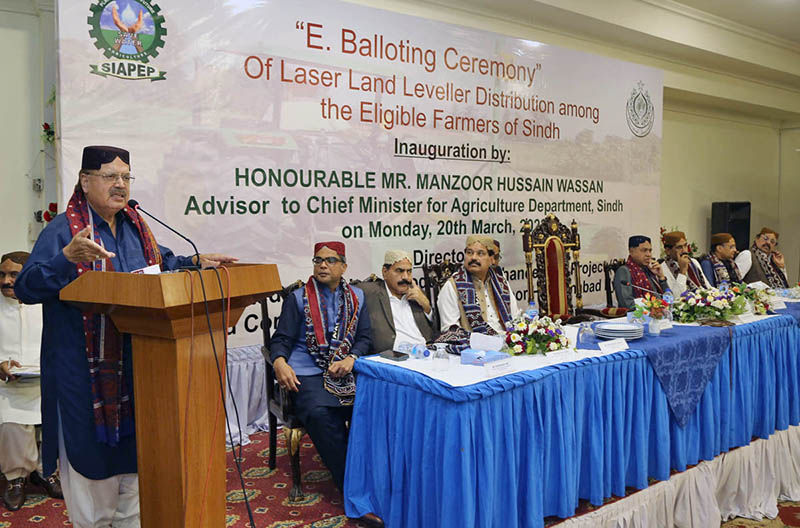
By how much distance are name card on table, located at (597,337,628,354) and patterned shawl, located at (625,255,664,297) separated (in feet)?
6.13

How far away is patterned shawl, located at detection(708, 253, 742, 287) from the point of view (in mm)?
6035

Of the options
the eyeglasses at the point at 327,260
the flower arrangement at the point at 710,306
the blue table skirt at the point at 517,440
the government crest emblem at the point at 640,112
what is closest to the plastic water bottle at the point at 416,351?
the blue table skirt at the point at 517,440

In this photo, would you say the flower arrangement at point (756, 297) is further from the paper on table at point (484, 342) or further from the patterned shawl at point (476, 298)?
the paper on table at point (484, 342)

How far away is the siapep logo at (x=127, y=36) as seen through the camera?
136 inches

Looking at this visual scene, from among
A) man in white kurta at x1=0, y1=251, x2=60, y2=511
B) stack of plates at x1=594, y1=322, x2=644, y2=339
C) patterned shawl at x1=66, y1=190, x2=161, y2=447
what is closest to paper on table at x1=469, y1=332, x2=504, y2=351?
stack of plates at x1=594, y1=322, x2=644, y2=339

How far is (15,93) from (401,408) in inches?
144

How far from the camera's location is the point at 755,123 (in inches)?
406

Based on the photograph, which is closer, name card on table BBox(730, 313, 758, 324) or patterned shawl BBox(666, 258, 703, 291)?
name card on table BBox(730, 313, 758, 324)

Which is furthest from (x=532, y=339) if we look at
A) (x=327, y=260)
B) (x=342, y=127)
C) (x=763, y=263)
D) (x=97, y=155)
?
(x=763, y=263)

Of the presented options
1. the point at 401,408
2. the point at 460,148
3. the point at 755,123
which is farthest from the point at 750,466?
the point at 755,123

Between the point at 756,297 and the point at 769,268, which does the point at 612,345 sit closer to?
the point at 756,297

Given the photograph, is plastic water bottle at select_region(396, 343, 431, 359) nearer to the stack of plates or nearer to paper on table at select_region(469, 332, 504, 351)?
paper on table at select_region(469, 332, 504, 351)

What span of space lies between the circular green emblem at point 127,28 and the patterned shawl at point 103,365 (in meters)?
1.80

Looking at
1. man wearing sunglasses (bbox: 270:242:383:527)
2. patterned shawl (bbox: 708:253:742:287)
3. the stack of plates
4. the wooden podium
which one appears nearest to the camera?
the wooden podium
